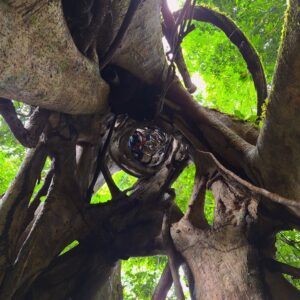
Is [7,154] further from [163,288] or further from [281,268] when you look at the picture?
[281,268]

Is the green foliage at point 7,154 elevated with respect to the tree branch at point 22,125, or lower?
lower

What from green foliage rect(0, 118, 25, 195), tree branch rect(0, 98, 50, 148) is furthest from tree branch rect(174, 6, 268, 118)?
green foliage rect(0, 118, 25, 195)

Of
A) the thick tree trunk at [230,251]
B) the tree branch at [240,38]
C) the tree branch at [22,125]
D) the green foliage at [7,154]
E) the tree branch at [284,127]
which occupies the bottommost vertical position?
the green foliage at [7,154]

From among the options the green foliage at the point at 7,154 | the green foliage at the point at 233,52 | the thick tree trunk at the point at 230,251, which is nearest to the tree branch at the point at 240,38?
the green foliage at the point at 233,52

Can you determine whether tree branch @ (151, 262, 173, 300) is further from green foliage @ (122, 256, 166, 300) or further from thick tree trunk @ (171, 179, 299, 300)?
green foliage @ (122, 256, 166, 300)

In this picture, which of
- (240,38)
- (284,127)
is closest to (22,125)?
(284,127)

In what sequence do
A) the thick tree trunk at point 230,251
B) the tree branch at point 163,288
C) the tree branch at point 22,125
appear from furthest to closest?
the tree branch at point 163,288 < the thick tree trunk at point 230,251 < the tree branch at point 22,125

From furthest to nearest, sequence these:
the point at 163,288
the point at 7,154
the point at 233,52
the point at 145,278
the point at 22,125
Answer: the point at 233,52
the point at 7,154
the point at 145,278
the point at 163,288
the point at 22,125

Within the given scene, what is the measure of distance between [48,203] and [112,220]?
619mm

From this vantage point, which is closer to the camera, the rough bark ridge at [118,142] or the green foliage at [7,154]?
the rough bark ridge at [118,142]

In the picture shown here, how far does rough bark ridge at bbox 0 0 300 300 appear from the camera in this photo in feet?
4.36

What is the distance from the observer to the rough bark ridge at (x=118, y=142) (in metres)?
1.33

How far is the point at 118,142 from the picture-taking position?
354 centimetres

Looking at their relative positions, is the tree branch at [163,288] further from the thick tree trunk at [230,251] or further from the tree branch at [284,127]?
the tree branch at [284,127]
